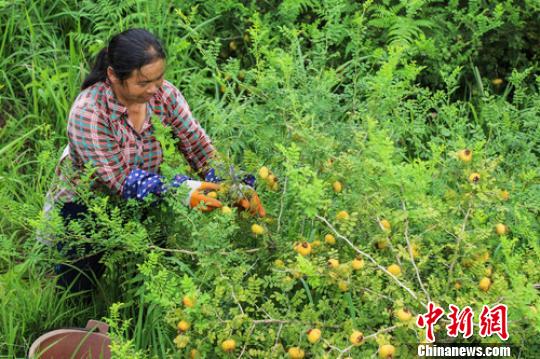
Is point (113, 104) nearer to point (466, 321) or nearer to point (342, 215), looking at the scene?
point (342, 215)

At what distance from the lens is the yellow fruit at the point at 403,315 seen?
2.46 m

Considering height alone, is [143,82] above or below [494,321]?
above

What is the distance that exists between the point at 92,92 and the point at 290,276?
970 mm

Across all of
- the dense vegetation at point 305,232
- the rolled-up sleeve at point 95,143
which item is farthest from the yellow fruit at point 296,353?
the rolled-up sleeve at point 95,143

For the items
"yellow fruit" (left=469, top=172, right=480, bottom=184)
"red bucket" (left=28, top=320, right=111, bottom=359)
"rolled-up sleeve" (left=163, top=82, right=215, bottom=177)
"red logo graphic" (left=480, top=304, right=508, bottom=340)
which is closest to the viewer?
"red logo graphic" (left=480, top=304, right=508, bottom=340)

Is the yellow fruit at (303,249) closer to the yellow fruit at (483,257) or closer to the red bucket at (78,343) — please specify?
the yellow fruit at (483,257)

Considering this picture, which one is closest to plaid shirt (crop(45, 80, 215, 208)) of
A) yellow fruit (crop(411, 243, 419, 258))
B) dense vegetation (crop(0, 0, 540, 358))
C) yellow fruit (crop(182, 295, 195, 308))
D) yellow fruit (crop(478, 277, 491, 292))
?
dense vegetation (crop(0, 0, 540, 358))

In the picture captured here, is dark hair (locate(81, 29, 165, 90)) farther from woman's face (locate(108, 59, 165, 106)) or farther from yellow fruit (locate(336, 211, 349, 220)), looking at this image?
yellow fruit (locate(336, 211, 349, 220))

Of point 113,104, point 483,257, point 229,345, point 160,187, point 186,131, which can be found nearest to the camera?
point 229,345

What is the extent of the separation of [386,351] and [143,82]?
4.16 feet

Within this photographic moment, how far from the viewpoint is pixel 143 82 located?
3045 millimetres

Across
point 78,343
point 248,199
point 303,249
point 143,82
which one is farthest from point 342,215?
point 78,343

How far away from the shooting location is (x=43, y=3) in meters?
4.74

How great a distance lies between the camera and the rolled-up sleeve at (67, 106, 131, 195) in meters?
3.06
